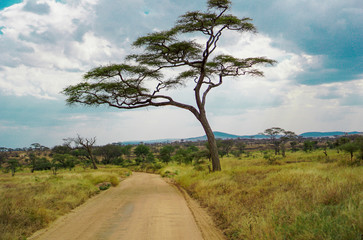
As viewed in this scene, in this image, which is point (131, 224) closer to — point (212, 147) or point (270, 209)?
point (270, 209)

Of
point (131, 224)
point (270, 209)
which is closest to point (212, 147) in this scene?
point (270, 209)

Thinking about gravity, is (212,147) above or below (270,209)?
above

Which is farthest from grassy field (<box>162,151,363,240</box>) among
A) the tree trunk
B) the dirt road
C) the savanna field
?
the tree trunk

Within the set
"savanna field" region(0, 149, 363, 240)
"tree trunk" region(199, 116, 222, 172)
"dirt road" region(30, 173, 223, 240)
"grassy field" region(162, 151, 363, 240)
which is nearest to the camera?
"grassy field" region(162, 151, 363, 240)

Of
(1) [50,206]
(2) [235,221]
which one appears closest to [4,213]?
(1) [50,206]

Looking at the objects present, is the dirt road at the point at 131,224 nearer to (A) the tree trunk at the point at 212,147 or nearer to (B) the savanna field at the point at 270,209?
(B) the savanna field at the point at 270,209

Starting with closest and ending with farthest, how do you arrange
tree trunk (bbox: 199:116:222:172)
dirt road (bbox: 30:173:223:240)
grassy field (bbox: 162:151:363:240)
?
grassy field (bbox: 162:151:363:240) → dirt road (bbox: 30:173:223:240) → tree trunk (bbox: 199:116:222:172)

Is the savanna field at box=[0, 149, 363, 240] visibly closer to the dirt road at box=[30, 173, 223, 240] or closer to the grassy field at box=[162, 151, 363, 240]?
the grassy field at box=[162, 151, 363, 240]

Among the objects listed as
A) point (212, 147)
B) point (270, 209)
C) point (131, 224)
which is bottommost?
point (131, 224)

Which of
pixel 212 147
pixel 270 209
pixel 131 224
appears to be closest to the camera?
pixel 270 209

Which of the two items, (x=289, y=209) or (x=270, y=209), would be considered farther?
(x=270, y=209)

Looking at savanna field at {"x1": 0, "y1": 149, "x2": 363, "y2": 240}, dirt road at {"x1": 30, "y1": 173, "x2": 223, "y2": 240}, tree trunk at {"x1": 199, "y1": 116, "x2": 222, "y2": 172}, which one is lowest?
dirt road at {"x1": 30, "y1": 173, "x2": 223, "y2": 240}

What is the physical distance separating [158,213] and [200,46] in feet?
40.5

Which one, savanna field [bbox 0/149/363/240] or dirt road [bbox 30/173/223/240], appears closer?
savanna field [bbox 0/149/363/240]
